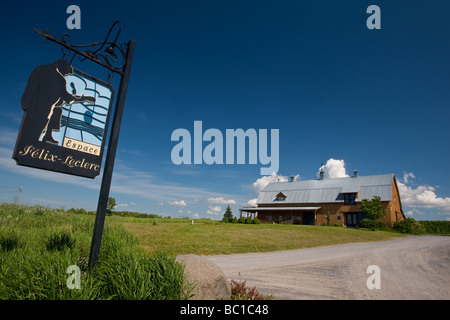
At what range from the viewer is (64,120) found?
13.0ft

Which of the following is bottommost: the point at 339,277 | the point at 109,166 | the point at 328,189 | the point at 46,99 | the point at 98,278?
the point at 339,277

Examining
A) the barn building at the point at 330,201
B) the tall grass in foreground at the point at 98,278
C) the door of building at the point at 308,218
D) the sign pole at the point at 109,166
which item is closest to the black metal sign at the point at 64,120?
the sign pole at the point at 109,166

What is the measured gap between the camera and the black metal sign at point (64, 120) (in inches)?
142

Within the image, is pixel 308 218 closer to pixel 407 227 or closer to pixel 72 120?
pixel 407 227

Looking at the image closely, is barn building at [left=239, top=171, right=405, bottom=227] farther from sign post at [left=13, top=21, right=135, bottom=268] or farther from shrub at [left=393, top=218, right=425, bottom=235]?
sign post at [left=13, top=21, right=135, bottom=268]

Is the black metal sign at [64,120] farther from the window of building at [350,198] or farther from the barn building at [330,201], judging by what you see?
the window of building at [350,198]

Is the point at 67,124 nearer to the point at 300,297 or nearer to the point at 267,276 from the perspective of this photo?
the point at 300,297

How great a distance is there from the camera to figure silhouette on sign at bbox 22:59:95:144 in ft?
11.9

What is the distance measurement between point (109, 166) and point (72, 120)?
964 millimetres

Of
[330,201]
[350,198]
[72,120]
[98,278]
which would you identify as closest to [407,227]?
[350,198]

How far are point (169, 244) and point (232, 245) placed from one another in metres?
3.75

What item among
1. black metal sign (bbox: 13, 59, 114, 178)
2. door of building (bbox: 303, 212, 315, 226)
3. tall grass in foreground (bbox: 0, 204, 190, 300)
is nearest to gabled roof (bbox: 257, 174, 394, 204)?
door of building (bbox: 303, 212, 315, 226)
